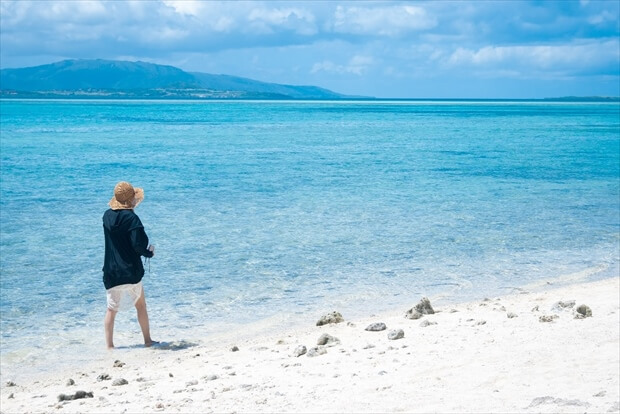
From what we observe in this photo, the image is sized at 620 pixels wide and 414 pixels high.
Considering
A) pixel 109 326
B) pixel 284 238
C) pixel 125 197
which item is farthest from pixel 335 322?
pixel 284 238

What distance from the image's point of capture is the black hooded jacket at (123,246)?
873cm

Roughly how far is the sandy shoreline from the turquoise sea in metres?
1.25

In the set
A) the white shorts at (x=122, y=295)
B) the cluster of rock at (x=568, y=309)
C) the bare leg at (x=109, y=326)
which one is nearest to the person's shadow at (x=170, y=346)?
the bare leg at (x=109, y=326)

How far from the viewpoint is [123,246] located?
29.3 ft

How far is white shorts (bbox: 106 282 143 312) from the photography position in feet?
30.0

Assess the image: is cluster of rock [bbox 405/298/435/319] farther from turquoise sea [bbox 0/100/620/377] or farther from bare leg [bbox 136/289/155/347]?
bare leg [bbox 136/289/155/347]

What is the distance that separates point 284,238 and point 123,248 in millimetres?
7838

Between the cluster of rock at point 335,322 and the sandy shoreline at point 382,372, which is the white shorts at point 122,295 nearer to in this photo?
the sandy shoreline at point 382,372

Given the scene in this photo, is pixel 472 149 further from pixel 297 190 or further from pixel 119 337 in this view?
pixel 119 337

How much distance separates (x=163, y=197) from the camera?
23672 millimetres

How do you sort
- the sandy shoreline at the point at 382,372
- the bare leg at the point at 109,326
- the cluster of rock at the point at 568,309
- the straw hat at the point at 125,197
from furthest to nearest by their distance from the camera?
the bare leg at the point at 109,326
the cluster of rock at the point at 568,309
the straw hat at the point at 125,197
the sandy shoreline at the point at 382,372

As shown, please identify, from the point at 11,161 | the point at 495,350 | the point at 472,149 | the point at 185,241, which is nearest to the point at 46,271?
the point at 185,241

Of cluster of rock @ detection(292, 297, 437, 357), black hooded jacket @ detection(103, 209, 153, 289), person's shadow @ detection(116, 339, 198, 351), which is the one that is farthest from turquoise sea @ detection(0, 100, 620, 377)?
cluster of rock @ detection(292, 297, 437, 357)

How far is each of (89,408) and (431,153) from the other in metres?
38.3
